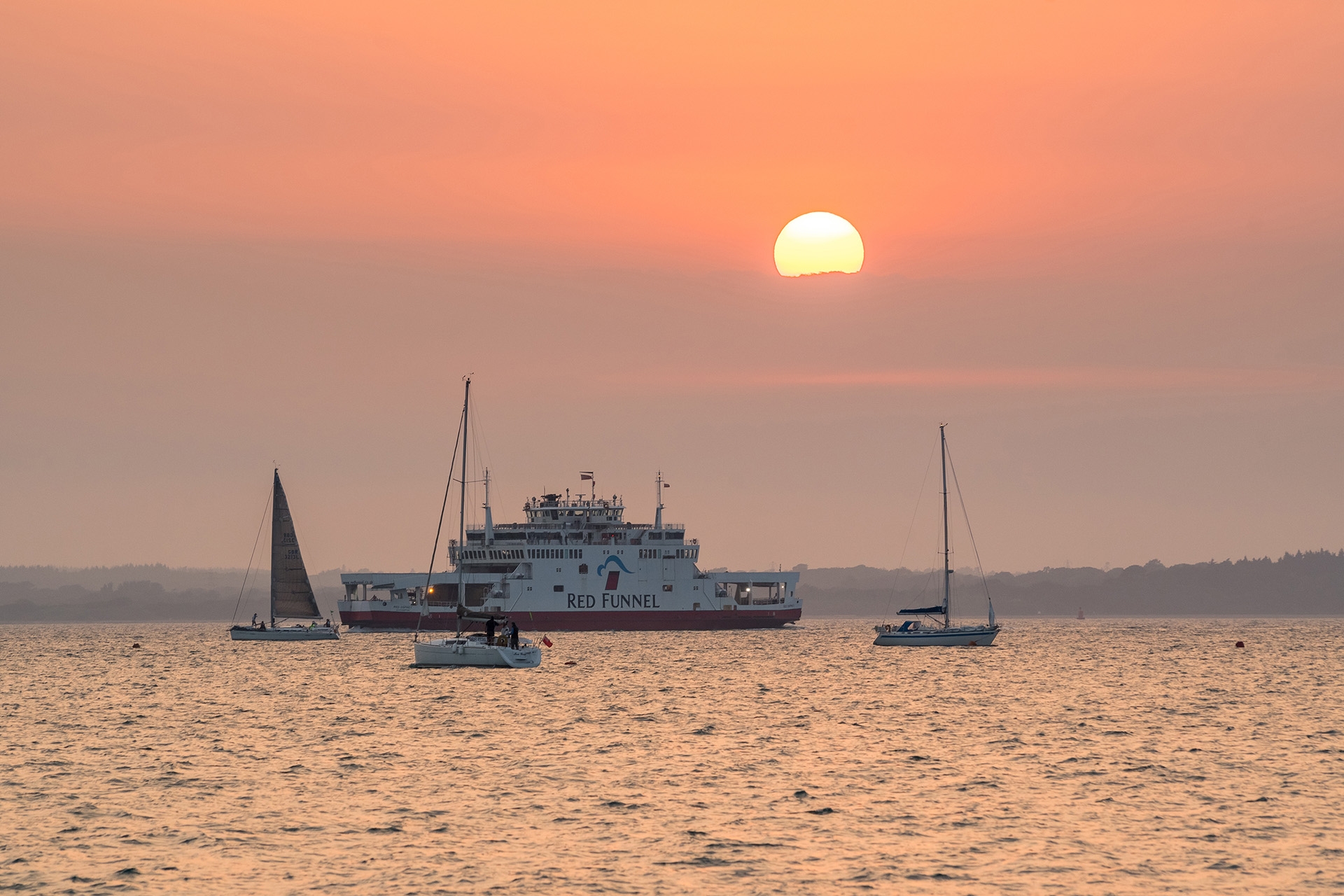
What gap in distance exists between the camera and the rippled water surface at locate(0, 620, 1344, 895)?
83.4ft

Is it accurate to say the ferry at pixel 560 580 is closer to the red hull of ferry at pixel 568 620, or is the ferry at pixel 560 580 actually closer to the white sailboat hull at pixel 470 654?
the red hull of ferry at pixel 568 620

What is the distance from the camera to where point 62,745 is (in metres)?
47.8

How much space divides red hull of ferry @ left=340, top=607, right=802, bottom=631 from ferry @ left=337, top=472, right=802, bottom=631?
0.10m

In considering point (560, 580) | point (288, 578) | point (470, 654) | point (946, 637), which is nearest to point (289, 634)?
point (288, 578)

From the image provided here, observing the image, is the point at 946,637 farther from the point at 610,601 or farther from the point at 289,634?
the point at 289,634

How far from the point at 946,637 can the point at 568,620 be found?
4574 cm

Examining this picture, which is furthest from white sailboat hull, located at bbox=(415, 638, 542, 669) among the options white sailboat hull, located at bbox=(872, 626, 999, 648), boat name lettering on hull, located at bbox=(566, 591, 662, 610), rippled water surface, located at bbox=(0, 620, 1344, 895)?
boat name lettering on hull, located at bbox=(566, 591, 662, 610)

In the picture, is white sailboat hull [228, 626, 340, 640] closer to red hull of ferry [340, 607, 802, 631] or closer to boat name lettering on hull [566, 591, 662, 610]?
red hull of ferry [340, 607, 802, 631]

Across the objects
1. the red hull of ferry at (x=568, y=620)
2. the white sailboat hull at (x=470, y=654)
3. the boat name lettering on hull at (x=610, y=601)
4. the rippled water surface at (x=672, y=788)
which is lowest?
the rippled water surface at (x=672, y=788)

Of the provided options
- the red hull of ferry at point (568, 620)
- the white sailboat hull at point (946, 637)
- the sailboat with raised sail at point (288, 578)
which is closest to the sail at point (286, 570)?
the sailboat with raised sail at point (288, 578)

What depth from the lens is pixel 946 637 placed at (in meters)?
Answer: 126

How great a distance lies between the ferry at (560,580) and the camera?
6142 inches

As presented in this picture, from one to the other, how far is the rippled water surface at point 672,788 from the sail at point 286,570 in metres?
59.4

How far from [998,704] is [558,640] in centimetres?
8538
